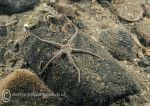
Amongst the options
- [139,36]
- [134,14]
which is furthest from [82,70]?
[134,14]

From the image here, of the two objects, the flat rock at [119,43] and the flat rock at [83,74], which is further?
the flat rock at [119,43]

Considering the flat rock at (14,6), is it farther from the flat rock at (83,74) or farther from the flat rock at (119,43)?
the flat rock at (119,43)

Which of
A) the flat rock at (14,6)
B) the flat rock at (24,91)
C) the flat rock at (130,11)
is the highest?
the flat rock at (14,6)

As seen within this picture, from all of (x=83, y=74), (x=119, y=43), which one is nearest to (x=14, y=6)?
(x=119, y=43)

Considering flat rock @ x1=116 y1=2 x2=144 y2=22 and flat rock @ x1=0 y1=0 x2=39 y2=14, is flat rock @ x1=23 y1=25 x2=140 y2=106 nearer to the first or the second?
flat rock @ x1=0 y1=0 x2=39 y2=14

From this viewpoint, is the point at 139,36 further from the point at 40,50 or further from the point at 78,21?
the point at 40,50

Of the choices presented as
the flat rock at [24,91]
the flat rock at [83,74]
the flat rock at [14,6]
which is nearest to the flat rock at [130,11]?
the flat rock at [83,74]
